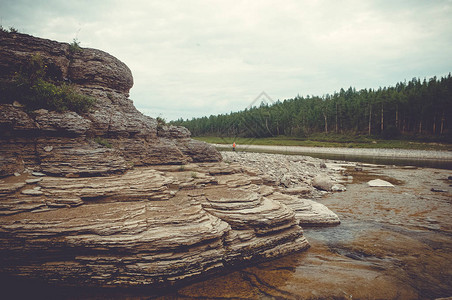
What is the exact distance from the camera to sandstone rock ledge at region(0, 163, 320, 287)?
23.2 feet

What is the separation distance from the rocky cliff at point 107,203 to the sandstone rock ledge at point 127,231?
0.04 meters

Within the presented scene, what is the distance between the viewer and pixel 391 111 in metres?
89.6

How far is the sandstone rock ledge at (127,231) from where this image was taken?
7062 mm

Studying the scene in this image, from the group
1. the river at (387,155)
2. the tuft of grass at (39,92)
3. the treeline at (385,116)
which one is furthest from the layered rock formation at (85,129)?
the river at (387,155)

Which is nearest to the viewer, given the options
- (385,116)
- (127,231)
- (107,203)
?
(127,231)

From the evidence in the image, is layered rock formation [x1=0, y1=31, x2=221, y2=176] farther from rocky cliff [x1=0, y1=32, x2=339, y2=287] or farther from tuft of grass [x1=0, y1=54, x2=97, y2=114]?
tuft of grass [x1=0, y1=54, x2=97, y2=114]

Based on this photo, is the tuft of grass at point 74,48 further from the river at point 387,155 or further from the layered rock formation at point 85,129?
the river at point 387,155

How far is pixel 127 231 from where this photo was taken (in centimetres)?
742

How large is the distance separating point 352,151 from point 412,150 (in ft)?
Result: 49.6

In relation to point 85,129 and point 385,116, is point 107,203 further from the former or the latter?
point 385,116

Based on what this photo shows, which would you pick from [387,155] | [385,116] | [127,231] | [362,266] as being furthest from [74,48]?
[385,116]

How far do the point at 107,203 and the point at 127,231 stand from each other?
2.19 metres

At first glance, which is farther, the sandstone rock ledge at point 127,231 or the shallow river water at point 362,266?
the shallow river water at point 362,266

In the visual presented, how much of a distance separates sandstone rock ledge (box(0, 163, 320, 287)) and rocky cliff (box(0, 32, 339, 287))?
0.12 feet
